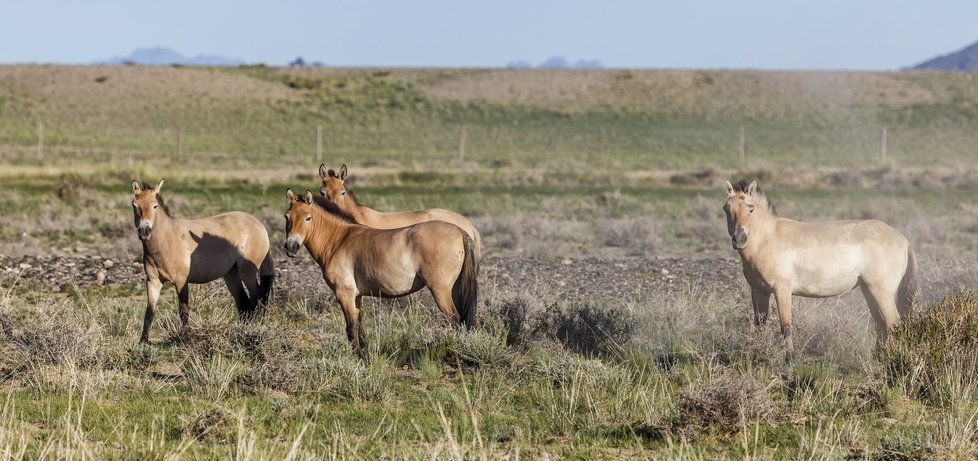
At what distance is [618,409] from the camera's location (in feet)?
27.4

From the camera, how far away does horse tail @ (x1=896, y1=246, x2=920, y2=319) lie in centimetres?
1015

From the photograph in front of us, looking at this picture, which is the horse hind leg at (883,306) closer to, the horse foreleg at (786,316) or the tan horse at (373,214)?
the horse foreleg at (786,316)

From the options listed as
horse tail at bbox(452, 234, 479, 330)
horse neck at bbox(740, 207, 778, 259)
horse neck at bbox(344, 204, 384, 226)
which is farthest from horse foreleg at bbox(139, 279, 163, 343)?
horse neck at bbox(740, 207, 778, 259)

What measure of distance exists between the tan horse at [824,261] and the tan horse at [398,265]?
2.52m

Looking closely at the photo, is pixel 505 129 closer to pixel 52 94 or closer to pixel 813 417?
pixel 52 94

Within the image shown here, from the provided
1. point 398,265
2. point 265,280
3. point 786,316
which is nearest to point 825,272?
point 786,316

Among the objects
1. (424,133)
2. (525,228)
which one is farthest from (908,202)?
(424,133)

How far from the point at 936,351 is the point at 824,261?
137 cm

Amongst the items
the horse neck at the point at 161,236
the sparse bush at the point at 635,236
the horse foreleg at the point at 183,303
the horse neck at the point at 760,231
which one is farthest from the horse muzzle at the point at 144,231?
the sparse bush at the point at 635,236

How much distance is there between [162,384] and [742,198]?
5279mm

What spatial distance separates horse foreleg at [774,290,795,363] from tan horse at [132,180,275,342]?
5417 mm

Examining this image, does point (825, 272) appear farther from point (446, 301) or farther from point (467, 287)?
point (446, 301)

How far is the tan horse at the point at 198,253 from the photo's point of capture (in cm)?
1150

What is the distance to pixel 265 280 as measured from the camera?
41.2 feet
